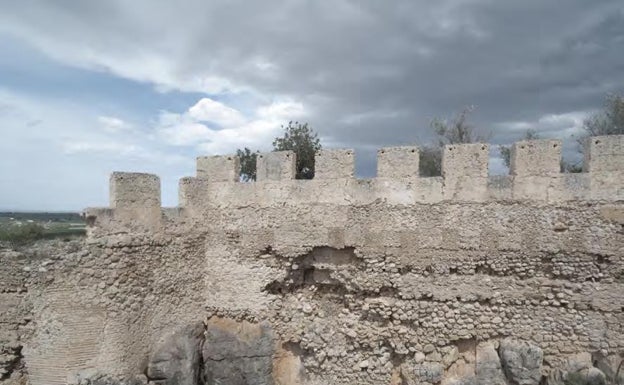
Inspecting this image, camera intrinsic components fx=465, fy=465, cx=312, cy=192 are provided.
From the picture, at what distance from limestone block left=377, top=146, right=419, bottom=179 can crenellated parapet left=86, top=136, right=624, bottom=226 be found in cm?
2

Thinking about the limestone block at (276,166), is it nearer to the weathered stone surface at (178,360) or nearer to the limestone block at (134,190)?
the limestone block at (134,190)

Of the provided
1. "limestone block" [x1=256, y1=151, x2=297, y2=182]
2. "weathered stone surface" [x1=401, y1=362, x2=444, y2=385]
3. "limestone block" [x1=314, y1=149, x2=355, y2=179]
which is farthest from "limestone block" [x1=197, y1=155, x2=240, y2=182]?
"weathered stone surface" [x1=401, y1=362, x2=444, y2=385]

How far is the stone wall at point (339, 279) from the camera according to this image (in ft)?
24.7

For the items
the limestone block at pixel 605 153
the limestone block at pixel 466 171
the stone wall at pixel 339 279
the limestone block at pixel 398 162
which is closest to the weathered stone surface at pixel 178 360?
the stone wall at pixel 339 279

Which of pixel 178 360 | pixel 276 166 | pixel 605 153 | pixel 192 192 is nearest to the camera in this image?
pixel 605 153

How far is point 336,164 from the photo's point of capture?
867 cm

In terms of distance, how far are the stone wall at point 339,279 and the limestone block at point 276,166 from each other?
0.03 m

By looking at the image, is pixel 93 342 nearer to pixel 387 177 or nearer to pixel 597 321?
pixel 387 177

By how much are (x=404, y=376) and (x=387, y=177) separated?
11.7ft

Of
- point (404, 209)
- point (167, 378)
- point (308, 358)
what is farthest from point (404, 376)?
point (167, 378)

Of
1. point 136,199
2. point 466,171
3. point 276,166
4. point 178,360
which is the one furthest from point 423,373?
point 136,199

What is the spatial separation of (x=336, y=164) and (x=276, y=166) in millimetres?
1217

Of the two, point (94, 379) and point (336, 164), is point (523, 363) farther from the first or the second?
point (94, 379)

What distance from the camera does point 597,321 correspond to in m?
7.36
